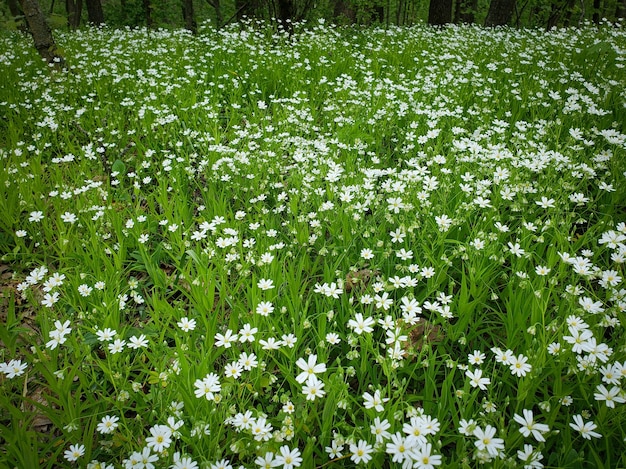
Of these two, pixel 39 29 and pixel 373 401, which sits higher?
pixel 39 29

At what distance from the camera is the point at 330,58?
596 centimetres

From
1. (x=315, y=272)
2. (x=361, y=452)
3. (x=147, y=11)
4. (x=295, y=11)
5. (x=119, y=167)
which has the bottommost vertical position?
(x=315, y=272)

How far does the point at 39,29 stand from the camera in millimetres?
5273

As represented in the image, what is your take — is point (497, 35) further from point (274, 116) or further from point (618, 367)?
point (618, 367)

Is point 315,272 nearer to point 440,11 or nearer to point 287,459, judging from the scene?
point 287,459

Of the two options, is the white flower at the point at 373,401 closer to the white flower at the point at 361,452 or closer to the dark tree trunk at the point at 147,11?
the white flower at the point at 361,452

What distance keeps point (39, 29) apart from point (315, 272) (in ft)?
17.5

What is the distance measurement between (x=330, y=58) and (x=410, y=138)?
9.92 ft

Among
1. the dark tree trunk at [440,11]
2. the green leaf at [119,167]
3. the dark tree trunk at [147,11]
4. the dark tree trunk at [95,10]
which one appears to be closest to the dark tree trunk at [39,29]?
the green leaf at [119,167]

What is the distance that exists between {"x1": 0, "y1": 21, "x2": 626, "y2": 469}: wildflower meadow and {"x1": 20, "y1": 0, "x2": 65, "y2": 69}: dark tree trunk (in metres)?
0.37

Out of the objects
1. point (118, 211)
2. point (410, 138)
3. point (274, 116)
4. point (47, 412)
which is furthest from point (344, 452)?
point (274, 116)

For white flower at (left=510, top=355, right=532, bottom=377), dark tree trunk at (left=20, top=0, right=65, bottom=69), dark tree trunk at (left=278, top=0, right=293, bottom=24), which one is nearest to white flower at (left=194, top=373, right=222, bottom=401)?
white flower at (left=510, top=355, right=532, bottom=377)

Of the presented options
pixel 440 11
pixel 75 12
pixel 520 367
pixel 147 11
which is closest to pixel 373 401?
pixel 520 367

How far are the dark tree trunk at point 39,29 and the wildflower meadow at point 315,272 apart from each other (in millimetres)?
371
